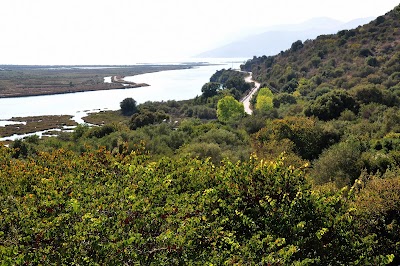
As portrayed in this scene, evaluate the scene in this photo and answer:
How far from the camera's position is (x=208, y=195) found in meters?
15.0

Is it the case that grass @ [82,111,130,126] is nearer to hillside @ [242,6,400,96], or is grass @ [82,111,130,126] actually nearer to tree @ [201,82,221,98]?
tree @ [201,82,221,98]

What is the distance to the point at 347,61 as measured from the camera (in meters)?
114

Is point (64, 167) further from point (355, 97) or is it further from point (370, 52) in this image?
point (370, 52)

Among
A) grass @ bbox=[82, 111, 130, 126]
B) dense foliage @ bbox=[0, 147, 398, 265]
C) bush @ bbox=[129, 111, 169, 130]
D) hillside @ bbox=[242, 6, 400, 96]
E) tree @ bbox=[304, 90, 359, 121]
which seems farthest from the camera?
grass @ bbox=[82, 111, 130, 126]

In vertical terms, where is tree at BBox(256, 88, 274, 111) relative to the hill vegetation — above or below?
below

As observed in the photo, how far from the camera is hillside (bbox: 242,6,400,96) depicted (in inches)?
3625

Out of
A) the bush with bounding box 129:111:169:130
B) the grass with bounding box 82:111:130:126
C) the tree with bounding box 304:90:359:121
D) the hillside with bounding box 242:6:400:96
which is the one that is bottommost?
the grass with bounding box 82:111:130:126

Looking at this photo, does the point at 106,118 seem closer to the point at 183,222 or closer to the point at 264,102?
the point at 264,102

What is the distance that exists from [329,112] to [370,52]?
64233 mm

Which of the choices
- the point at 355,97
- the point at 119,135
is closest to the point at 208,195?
the point at 119,135

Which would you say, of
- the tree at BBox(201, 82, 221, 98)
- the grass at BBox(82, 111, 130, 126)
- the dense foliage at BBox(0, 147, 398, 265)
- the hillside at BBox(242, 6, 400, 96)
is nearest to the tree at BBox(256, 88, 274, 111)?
the hillside at BBox(242, 6, 400, 96)

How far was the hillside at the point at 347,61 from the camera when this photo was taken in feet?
302

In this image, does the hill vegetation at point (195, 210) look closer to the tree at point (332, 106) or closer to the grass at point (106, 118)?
the tree at point (332, 106)

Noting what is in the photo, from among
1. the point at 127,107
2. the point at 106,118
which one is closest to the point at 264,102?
the point at 106,118
